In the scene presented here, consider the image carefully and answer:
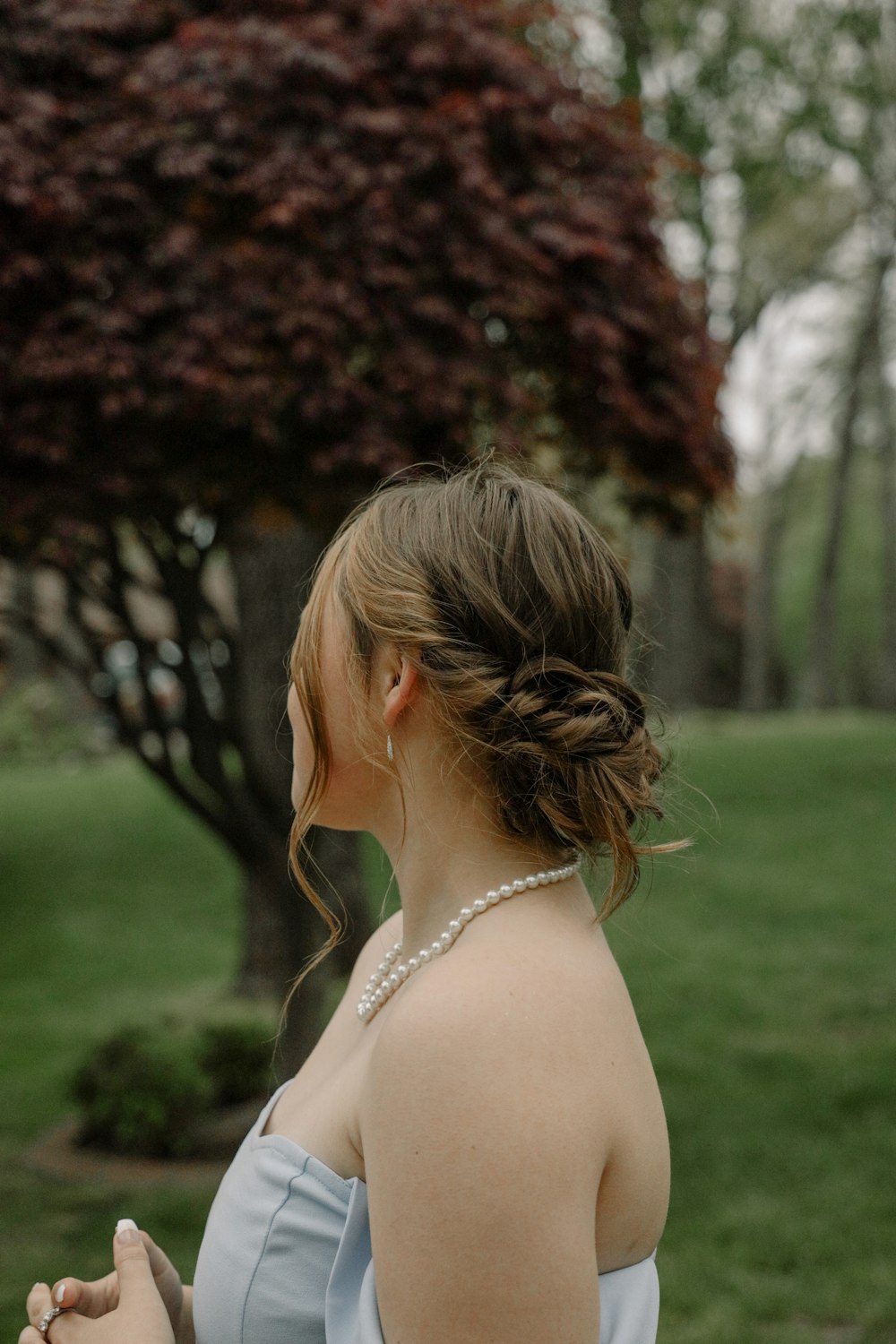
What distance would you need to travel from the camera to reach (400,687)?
4.85 ft

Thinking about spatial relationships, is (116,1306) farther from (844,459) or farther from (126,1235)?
(844,459)

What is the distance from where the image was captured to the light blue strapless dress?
4.69 feet

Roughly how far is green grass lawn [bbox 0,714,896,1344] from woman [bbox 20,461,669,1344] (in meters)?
0.20

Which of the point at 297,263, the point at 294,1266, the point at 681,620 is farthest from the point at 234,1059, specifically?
the point at 681,620

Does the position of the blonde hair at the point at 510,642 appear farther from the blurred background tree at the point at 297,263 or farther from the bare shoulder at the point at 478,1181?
the blurred background tree at the point at 297,263

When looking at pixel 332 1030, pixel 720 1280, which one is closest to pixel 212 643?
pixel 720 1280

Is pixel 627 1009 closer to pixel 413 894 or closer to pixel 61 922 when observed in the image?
pixel 413 894

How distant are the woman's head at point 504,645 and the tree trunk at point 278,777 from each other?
7.88ft

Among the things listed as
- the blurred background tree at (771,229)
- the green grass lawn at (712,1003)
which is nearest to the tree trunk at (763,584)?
the blurred background tree at (771,229)

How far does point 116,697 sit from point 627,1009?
367 centimetres

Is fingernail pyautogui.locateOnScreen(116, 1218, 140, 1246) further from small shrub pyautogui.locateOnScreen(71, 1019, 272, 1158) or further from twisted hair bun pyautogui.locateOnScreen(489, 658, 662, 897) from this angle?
small shrub pyautogui.locateOnScreen(71, 1019, 272, 1158)

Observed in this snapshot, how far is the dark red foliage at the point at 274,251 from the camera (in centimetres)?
352

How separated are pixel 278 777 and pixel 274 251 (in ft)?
Result: 6.65

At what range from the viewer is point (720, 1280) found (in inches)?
167
